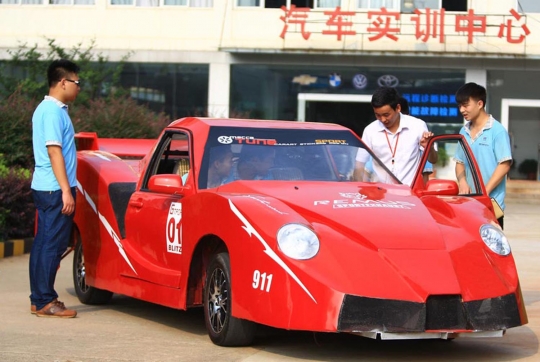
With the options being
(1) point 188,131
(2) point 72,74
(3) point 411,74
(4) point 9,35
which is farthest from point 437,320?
(4) point 9,35

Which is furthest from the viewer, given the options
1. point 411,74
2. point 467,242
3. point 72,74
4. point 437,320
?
point 411,74

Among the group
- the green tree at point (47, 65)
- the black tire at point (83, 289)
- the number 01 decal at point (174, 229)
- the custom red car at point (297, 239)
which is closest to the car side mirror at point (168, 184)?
the custom red car at point (297, 239)

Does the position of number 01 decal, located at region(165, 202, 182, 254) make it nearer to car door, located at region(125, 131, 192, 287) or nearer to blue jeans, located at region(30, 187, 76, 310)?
car door, located at region(125, 131, 192, 287)

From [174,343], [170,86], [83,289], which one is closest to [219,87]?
[170,86]

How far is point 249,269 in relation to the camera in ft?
22.5

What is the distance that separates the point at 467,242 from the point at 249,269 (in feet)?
4.65

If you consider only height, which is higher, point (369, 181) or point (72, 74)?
point (72, 74)

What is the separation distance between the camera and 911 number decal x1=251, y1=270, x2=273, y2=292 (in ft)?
21.9

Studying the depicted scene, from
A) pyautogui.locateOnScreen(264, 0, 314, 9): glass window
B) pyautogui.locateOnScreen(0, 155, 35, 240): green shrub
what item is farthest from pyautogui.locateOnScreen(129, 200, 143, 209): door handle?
pyautogui.locateOnScreen(264, 0, 314, 9): glass window

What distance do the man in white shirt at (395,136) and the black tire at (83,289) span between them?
8.77 feet

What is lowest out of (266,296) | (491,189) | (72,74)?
(266,296)

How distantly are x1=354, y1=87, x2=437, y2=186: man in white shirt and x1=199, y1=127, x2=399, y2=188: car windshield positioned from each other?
0.92 metres

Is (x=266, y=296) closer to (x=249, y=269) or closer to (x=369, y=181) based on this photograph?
(x=249, y=269)

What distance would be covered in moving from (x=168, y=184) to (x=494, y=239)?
7.68 feet
